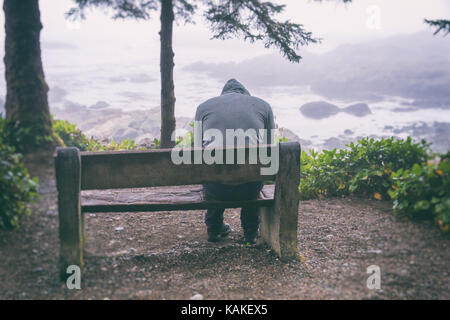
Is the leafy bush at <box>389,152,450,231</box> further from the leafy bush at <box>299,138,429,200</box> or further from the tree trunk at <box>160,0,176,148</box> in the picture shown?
the tree trunk at <box>160,0,176,148</box>

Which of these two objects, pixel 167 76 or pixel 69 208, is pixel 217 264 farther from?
pixel 167 76

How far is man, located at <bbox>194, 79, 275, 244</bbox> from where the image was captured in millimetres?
3691

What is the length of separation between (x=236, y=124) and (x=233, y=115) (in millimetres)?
105

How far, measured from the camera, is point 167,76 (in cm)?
674

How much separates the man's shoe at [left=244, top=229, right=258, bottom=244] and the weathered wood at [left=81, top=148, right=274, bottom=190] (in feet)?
3.58

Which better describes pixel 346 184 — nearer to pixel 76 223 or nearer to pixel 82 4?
pixel 76 223

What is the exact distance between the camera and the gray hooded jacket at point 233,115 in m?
3.86

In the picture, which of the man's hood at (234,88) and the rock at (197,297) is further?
the man's hood at (234,88)

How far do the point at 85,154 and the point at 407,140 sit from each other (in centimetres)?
389

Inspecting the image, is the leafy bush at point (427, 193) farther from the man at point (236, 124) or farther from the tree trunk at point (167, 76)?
the tree trunk at point (167, 76)

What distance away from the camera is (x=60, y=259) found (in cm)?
309

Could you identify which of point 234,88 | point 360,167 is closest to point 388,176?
point 360,167

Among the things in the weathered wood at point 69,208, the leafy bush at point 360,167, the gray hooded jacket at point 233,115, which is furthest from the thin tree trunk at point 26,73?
the leafy bush at point 360,167

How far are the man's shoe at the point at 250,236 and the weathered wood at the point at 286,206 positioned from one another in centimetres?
34
